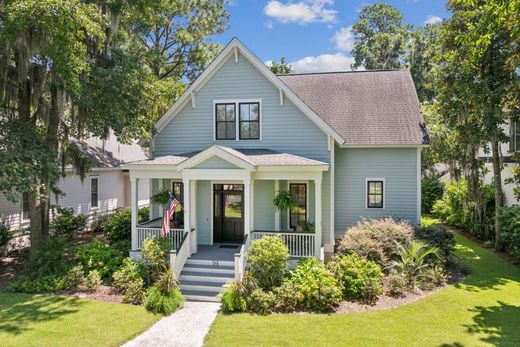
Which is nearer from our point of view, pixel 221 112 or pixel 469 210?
pixel 221 112

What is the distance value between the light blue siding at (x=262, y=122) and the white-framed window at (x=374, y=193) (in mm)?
2772

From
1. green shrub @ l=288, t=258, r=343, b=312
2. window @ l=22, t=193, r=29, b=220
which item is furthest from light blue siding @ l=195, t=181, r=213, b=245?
window @ l=22, t=193, r=29, b=220

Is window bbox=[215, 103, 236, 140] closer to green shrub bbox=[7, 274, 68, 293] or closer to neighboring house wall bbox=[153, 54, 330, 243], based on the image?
neighboring house wall bbox=[153, 54, 330, 243]

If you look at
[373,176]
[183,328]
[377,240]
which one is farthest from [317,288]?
[373,176]

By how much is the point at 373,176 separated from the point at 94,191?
630 inches

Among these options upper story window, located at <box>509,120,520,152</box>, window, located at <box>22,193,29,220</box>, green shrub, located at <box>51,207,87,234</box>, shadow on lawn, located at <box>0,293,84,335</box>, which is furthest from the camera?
green shrub, located at <box>51,207,87,234</box>

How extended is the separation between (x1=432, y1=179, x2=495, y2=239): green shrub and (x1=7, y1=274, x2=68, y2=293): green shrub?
17.7 m

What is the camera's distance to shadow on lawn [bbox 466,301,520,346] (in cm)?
748

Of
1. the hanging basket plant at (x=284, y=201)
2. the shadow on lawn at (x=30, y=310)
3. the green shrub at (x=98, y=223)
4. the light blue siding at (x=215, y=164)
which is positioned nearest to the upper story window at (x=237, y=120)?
the light blue siding at (x=215, y=164)

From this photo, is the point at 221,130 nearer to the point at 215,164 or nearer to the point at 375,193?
the point at 215,164

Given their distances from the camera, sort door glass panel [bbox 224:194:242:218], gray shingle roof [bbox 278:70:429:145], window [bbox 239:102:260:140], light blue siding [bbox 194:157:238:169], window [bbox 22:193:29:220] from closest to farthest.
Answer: light blue siding [bbox 194:157:238:169] < door glass panel [bbox 224:194:242:218] < window [bbox 239:102:260:140] < gray shingle roof [bbox 278:70:429:145] < window [bbox 22:193:29:220]

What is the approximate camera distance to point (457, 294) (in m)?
9.92

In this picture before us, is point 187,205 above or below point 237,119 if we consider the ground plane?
below

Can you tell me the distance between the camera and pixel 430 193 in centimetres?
2495
